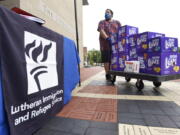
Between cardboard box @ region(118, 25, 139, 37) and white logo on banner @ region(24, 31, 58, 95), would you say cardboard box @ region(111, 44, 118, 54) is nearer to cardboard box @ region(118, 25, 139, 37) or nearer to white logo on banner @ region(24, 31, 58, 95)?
cardboard box @ region(118, 25, 139, 37)

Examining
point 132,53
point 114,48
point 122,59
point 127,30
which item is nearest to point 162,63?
point 132,53

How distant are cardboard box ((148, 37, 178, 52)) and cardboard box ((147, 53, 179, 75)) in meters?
0.08

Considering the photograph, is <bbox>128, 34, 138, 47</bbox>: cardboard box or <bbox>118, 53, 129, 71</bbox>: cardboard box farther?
<bbox>118, 53, 129, 71</bbox>: cardboard box

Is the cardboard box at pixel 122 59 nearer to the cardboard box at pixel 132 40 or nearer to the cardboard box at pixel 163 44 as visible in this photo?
the cardboard box at pixel 132 40

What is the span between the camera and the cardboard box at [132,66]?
9.11 ft

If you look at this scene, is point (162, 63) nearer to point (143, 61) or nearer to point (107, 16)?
point (143, 61)

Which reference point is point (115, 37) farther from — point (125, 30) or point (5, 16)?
point (5, 16)

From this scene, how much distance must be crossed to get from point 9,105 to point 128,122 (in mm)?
1093

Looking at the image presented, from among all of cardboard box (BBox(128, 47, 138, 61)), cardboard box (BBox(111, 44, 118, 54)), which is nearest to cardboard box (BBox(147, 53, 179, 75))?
cardboard box (BBox(128, 47, 138, 61))

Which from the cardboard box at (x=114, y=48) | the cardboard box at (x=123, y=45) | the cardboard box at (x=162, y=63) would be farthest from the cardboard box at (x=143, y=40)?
the cardboard box at (x=114, y=48)

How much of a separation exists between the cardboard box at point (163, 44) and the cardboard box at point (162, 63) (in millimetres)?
81

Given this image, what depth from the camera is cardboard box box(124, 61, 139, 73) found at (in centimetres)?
278

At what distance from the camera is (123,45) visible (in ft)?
10.5

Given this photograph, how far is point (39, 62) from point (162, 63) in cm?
196
